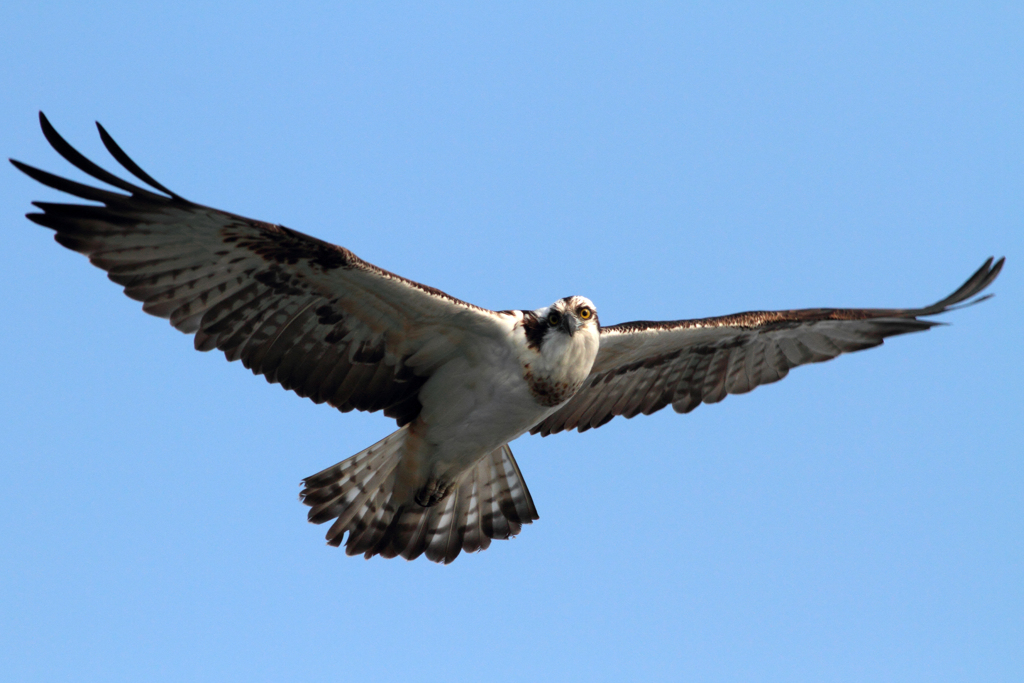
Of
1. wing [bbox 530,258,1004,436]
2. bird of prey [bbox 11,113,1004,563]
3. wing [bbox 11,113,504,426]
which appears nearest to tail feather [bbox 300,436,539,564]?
bird of prey [bbox 11,113,1004,563]

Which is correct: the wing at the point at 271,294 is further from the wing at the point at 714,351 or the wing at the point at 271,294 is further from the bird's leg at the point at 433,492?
the wing at the point at 714,351

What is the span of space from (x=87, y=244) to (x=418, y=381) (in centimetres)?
291

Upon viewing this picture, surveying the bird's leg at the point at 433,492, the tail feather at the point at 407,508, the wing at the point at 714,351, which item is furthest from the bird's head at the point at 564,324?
the bird's leg at the point at 433,492

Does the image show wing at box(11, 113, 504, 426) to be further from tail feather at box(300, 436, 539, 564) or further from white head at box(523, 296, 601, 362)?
tail feather at box(300, 436, 539, 564)

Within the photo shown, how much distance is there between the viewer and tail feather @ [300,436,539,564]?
9.33 metres

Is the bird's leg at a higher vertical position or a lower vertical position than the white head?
lower

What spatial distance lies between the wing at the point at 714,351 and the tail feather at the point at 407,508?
0.69m

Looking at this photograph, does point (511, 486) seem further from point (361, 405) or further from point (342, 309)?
point (342, 309)

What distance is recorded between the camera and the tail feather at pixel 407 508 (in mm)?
9328

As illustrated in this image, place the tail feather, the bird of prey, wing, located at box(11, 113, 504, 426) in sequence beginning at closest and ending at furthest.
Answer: wing, located at box(11, 113, 504, 426)
the bird of prey
the tail feather

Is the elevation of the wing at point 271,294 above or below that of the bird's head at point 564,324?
above

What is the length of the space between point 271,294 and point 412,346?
127 cm

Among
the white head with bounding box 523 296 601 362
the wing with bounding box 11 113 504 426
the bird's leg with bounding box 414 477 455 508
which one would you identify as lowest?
the bird's leg with bounding box 414 477 455 508

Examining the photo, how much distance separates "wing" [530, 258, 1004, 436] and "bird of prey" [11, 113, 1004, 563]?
0.02 metres
